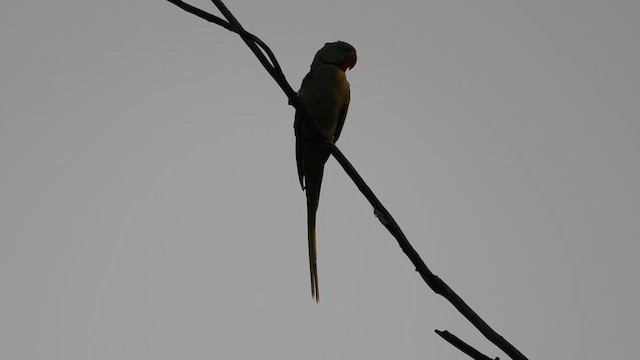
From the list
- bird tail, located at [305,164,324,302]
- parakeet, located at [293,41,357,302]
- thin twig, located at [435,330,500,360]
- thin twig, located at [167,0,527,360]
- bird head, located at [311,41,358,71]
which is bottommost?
thin twig, located at [435,330,500,360]

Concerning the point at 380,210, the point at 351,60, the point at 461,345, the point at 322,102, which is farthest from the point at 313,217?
the point at 461,345

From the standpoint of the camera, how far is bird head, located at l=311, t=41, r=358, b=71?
4.44m

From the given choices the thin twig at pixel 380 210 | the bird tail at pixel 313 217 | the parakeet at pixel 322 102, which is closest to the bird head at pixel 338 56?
the parakeet at pixel 322 102

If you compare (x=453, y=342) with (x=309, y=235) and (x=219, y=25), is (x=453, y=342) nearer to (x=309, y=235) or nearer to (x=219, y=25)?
(x=219, y=25)

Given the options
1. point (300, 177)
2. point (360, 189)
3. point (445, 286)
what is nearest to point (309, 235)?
point (300, 177)

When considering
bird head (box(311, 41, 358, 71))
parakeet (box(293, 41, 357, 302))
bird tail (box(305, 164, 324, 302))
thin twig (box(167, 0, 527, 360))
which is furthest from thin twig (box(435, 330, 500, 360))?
bird head (box(311, 41, 358, 71))

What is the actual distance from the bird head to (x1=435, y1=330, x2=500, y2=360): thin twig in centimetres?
375

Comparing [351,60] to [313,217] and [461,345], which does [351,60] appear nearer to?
[313,217]

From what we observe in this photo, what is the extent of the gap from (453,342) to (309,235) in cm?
199

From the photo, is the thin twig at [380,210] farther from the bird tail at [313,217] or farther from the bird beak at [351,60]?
the bird beak at [351,60]

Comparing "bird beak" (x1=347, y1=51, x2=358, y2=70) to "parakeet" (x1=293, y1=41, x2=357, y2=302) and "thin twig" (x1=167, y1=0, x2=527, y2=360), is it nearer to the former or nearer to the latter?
"parakeet" (x1=293, y1=41, x2=357, y2=302)

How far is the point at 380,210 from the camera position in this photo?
1044 millimetres

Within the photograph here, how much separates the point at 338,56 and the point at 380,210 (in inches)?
140

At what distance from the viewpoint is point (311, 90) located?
432cm
